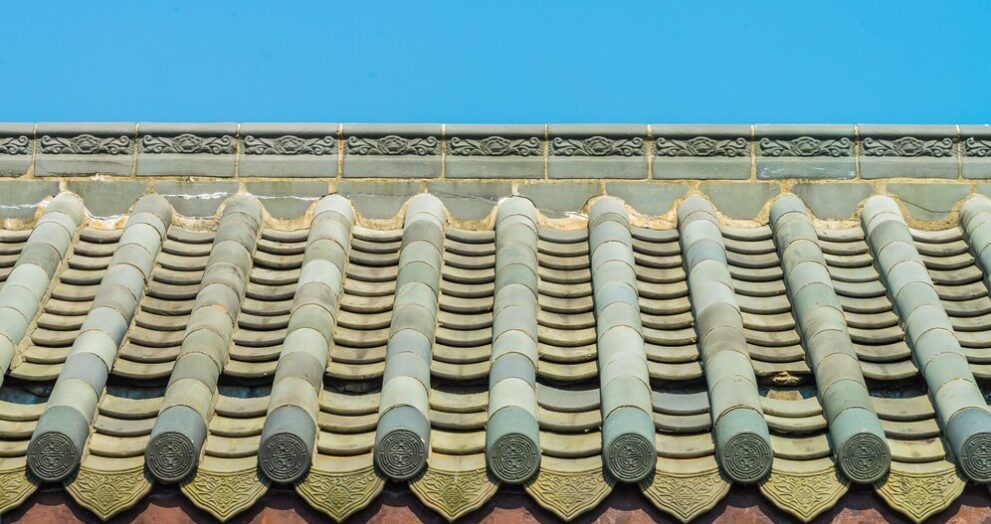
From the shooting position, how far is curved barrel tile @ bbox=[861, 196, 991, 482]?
7113 millimetres

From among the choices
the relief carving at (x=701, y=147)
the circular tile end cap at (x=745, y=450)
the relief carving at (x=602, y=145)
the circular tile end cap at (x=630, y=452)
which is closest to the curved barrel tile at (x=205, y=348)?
the circular tile end cap at (x=630, y=452)

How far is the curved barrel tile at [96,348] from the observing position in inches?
285

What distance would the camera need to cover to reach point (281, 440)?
721cm

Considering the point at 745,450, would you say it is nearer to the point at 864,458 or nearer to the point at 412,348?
the point at 864,458

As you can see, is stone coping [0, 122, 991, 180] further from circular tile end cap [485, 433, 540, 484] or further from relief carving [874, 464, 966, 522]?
relief carving [874, 464, 966, 522]

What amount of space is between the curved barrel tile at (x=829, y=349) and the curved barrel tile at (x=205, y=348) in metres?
2.79

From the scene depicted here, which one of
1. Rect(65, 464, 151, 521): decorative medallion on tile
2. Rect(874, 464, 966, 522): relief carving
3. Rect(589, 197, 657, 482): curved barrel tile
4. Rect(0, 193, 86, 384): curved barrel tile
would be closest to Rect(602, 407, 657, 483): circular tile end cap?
Rect(589, 197, 657, 482): curved barrel tile

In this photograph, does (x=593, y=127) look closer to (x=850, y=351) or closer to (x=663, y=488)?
(x=850, y=351)

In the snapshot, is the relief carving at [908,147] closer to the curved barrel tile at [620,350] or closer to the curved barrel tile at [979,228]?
the curved barrel tile at [979,228]

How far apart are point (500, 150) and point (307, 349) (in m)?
2.62

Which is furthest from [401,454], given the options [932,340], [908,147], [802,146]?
[908,147]

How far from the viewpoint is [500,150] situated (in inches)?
403

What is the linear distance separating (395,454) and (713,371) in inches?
63.2

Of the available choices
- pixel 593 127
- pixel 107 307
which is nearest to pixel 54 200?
pixel 107 307
